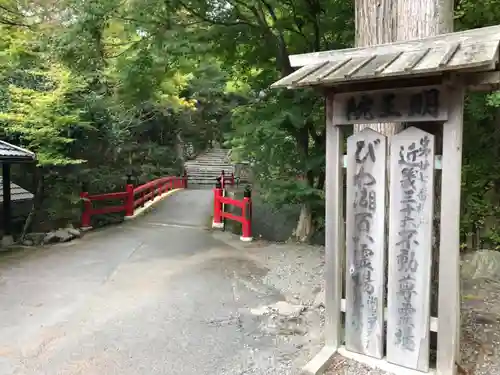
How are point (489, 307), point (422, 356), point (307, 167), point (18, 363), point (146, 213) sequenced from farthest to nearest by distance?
point (146, 213) → point (307, 167) → point (489, 307) → point (18, 363) → point (422, 356)

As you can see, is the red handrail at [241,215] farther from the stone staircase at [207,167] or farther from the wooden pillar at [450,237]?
the stone staircase at [207,167]

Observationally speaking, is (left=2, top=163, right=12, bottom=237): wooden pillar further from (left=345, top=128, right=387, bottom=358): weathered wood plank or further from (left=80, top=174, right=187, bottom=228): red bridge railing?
(left=345, top=128, right=387, bottom=358): weathered wood plank

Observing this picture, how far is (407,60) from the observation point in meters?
2.89

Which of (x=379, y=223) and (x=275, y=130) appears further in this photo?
(x=275, y=130)

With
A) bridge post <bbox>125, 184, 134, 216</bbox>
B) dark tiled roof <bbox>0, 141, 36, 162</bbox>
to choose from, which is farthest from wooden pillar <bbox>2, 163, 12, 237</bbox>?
bridge post <bbox>125, 184, 134, 216</bbox>

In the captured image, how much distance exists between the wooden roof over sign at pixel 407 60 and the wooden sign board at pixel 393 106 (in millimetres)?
246

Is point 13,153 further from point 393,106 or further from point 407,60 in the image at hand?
point 407,60

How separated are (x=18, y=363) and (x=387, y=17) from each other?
4.55 m

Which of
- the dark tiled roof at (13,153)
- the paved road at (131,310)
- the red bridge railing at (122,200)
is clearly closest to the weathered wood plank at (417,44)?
the paved road at (131,310)

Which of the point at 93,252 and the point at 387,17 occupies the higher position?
the point at 387,17

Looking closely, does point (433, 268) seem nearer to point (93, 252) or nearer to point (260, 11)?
point (260, 11)

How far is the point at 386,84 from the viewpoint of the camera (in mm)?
3201

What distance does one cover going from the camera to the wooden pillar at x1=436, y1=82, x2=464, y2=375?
9.64ft

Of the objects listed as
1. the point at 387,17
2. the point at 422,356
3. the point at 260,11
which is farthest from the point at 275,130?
→ the point at 422,356
